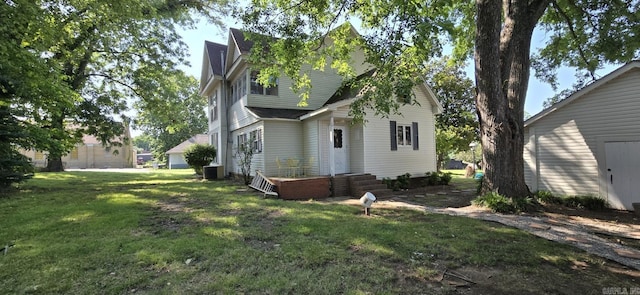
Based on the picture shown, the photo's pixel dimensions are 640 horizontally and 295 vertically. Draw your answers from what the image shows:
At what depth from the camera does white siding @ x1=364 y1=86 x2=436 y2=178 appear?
42.2 feet

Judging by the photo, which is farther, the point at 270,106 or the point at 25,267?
the point at 270,106

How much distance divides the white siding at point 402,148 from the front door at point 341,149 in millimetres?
1001

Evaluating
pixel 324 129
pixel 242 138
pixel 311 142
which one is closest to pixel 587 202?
pixel 324 129

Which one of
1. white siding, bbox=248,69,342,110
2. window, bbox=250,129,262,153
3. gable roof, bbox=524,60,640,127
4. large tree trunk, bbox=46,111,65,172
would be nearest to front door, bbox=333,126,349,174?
white siding, bbox=248,69,342,110

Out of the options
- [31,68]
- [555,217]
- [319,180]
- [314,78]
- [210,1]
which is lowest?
[555,217]

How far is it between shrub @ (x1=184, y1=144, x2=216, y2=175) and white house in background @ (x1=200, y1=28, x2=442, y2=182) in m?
3.32

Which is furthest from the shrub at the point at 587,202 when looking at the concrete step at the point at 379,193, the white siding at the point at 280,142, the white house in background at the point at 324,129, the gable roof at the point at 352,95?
the white siding at the point at 280,142

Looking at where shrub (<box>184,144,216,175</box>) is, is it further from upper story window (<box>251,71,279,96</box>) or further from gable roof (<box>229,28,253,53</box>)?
gable roof (<box>229,28,253,53</box>)

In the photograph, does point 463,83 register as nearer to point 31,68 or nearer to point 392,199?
point 392,199

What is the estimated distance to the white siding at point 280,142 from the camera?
13.5 meters

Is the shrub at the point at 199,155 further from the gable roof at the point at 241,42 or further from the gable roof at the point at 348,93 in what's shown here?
the gable roof at the point at 348,93

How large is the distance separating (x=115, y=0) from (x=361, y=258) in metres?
12.3

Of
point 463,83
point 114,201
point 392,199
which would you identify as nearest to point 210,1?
point 114,201

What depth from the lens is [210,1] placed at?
63.1 ft
